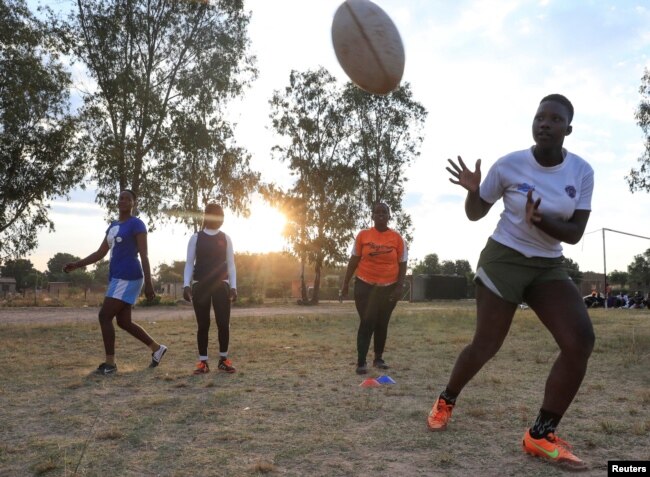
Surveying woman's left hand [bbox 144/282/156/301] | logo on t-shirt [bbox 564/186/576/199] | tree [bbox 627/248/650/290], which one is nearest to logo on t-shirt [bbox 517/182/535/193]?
logo on t-shirt [bbox 564/186/576/199]

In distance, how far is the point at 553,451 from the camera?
3047mm

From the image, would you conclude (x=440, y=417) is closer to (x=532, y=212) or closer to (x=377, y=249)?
(x=532, y=212)

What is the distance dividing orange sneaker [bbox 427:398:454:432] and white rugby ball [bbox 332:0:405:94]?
2595 millimetres

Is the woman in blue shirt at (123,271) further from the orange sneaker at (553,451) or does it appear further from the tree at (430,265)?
the tree at (430,265)

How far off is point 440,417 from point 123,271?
4.07 metres

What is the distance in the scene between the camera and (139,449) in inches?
127

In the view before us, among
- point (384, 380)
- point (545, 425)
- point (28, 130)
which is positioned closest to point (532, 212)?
point (545, 425)

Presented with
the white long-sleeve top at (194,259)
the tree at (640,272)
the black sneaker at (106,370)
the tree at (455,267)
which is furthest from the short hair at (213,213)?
the tree at (455,267)

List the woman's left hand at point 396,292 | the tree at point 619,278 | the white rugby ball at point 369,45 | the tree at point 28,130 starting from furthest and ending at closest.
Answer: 1. the tree at point 619,278
2. the tree at point 28,130
3. the woman's left hand at point 396,292
4. the white rugby ball at point 369,45

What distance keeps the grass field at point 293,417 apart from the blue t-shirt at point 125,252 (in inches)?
43.6

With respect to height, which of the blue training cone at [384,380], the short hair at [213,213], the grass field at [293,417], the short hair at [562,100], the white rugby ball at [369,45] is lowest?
the grass field at [293,417]

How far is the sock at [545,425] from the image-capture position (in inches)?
124

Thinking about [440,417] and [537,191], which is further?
[440,417]

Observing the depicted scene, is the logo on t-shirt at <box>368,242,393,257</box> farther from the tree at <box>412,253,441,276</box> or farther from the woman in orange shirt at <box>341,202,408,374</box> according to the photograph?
the tree at <box>412,253,441,276</box>
